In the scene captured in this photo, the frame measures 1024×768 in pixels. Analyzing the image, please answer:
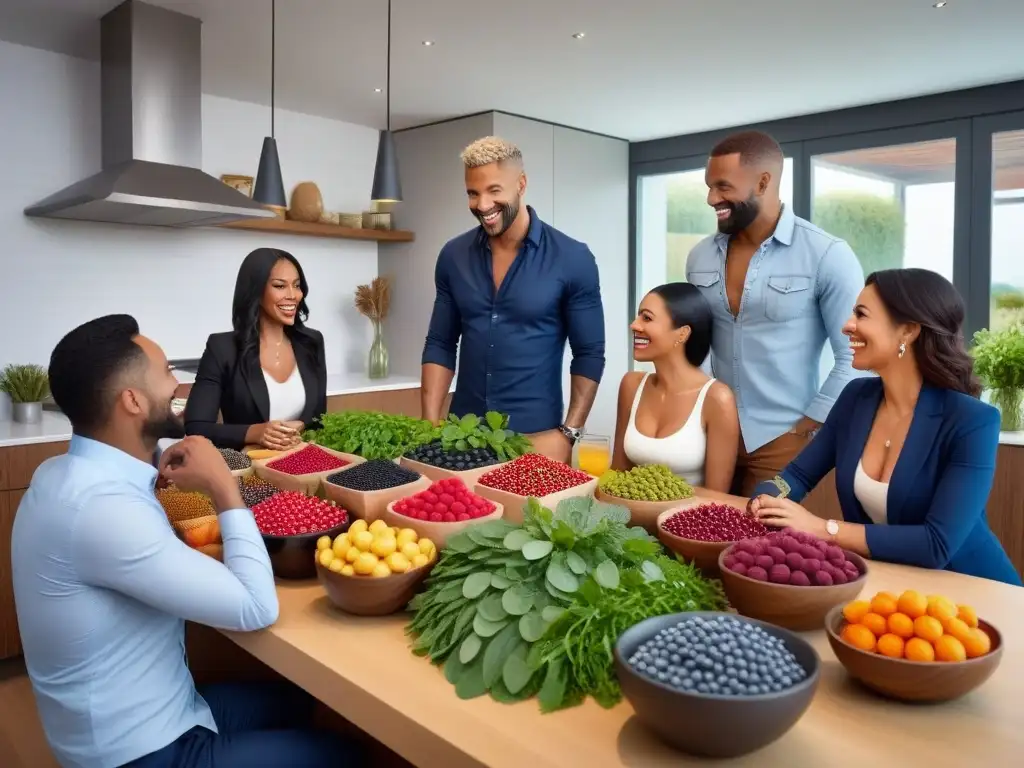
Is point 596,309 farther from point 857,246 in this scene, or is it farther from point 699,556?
point 857,246

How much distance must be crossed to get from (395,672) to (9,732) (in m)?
2.00

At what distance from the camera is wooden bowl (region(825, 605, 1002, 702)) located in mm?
1083

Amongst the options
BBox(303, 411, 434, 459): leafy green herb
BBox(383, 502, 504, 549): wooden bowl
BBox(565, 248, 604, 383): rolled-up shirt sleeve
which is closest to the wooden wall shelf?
BBox(565, 248, 604, 383): rolled-up shirt sleeve

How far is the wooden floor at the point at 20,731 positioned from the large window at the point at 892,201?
4.93 m

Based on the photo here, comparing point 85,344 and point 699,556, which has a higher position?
point 85,344

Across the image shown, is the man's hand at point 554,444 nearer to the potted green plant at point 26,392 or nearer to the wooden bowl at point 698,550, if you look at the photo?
the wooden bowl at point 698,550

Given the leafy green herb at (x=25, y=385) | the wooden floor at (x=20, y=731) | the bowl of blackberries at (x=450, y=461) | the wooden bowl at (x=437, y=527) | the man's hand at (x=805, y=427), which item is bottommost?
the wooden floor at (x=20, y=731)

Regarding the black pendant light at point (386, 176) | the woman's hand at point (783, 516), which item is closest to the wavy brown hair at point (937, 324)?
the woman's hand at point (783, 516)

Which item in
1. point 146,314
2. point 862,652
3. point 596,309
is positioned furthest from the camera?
point 146,314

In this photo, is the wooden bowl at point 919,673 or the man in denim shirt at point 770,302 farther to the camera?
the man in denim shirt at point 770,302

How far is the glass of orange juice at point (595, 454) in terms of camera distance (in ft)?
7.83

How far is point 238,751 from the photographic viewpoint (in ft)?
4.81

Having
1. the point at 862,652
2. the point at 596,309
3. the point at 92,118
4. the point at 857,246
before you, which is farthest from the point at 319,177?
the point at 862,652

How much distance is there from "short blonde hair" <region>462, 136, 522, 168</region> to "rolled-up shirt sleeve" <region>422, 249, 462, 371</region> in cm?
50
